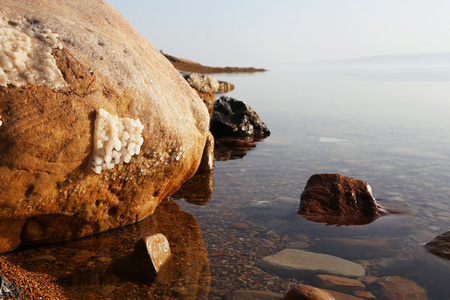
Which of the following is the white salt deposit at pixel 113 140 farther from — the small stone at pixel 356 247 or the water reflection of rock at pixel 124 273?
the small stone at pixel 356 247

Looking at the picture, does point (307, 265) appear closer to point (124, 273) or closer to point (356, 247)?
point (356, 247)

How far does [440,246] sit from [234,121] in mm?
7232

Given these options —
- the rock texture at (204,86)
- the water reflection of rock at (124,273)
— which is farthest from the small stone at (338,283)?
the rock texture at (204,86)

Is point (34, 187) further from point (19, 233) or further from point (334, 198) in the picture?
point (334, 198)

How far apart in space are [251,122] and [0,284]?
29.3 ft

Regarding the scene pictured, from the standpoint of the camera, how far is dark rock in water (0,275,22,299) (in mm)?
2906

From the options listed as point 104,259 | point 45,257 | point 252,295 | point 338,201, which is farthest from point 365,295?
point 45,257

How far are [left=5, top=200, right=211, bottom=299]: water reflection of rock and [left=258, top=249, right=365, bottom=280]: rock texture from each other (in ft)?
2.12

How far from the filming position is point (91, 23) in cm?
484

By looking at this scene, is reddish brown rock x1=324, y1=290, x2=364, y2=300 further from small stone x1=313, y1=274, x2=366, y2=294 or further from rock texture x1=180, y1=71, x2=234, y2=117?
rock texture x1=180, y1=71, x2=234, y2=117

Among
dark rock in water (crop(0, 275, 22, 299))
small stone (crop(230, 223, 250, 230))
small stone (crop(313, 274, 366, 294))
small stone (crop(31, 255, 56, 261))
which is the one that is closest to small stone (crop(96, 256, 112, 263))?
small stone (crop(31, 255, 56, 261))

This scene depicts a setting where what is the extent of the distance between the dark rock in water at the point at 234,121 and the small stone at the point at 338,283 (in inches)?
289

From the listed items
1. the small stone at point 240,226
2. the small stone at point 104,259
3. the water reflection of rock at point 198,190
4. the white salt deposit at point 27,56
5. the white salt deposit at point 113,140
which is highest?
the white salt deposit at point 27,56

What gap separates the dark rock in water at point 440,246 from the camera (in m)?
4.43
